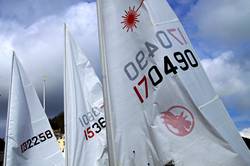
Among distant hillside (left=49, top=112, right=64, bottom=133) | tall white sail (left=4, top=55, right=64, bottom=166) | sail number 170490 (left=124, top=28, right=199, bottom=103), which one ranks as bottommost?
sail number 170490 (left=124, top=28, right=199, bottom=103)

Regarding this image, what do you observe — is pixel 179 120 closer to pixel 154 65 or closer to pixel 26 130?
pixel 154 65

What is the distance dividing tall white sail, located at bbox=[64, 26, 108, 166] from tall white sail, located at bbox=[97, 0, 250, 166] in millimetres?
5656

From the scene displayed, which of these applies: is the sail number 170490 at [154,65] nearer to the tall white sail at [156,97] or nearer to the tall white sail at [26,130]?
the tall white sail at [156,97]

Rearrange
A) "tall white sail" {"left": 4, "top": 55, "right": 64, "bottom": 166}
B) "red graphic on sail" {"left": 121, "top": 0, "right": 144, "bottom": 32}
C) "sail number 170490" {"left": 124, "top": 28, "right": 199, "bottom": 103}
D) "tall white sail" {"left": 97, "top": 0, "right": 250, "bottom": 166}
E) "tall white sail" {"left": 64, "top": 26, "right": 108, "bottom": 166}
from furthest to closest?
"tall white sail" {"left": 4, "top": 55, "right": 64, "bottom": 166} → "tall white sail" {"left": 64, "top": 26, "right": 108, "bottom": 166} → "red graphic on sail" {"left": 121, "top": 0, "right": 144, "bottom": 32} → "sail number 170490" {"left": 124, "top": 28, "right": 199, "bottom": 103} → "tall white sail" {"left": 97, "top": 0, "right": 250, "bottom": 166}

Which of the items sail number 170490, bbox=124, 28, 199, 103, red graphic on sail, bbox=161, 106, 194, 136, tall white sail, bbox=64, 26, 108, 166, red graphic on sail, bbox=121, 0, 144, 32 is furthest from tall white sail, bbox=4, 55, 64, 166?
red graphic on sail, bbox=161, 106, 194, 136

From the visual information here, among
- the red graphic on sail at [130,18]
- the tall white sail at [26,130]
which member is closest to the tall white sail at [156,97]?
the red graphic on sail at [130,18]

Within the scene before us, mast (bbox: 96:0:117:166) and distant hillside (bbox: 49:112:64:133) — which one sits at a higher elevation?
distant hillside (bbox: 49:112:64:133)

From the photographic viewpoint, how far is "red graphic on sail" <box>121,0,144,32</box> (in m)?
6.36

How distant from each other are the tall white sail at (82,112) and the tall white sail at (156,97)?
566cm

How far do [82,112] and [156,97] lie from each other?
683 centimetres

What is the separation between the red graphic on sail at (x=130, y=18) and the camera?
251 inches

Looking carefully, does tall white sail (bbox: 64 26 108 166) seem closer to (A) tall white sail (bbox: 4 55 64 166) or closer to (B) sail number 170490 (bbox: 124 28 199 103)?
(A) tall white sail (bbox: 4 55 64 166)

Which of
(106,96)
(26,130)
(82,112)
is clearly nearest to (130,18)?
(106,96)

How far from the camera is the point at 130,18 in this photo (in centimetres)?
640
